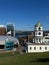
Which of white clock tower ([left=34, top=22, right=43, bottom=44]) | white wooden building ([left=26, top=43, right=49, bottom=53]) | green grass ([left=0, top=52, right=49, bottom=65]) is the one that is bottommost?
green grass ([left=0, top=52, right=49, bottom=65])

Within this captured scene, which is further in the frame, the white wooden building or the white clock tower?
the white clock tower

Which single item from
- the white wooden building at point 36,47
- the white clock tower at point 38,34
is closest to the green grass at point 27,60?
the white wooden building at point 36,47

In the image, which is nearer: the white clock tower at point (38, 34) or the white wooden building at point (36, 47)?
the white wooden building at point (36, 47)

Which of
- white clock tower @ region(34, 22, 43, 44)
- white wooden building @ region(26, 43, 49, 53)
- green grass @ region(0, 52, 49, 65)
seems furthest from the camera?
white clock tower @ region(34, 22, 43, 44)

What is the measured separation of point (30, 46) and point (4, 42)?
17036mm

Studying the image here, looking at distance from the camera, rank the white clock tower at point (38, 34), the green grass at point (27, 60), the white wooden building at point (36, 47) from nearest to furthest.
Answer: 1. the green grass at point (27, 60)
2. the white wooden building at point (36, 47)
3. the white clock tower at point (38, 34)

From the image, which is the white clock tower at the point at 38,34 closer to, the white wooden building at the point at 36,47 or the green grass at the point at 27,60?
the white wooden building at the point at 36,47

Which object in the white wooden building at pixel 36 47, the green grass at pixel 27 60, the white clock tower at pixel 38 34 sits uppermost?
the white clock tower at pixel 38 34

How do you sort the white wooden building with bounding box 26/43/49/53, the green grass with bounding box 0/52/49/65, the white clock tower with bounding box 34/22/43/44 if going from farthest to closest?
the white clock tower with bounding box 34/22/43/44, the white wooden building with bounding box 26/43/49/53, the green grass with bounding box 0/52/49/65

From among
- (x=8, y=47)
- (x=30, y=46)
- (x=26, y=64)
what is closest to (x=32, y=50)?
(x=30, y=46)

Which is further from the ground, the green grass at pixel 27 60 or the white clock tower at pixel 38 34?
the white clock tower at pixel 38 34

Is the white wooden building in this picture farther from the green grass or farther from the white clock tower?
the green grass

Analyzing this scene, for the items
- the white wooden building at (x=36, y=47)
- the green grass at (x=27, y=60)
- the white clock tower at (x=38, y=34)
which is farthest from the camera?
the white clock tower at (x=38, y=34)

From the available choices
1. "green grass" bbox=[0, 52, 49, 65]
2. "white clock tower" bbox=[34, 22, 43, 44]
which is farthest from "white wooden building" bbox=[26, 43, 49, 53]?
"green grass" bbox=[0, 52, 49, 65]
